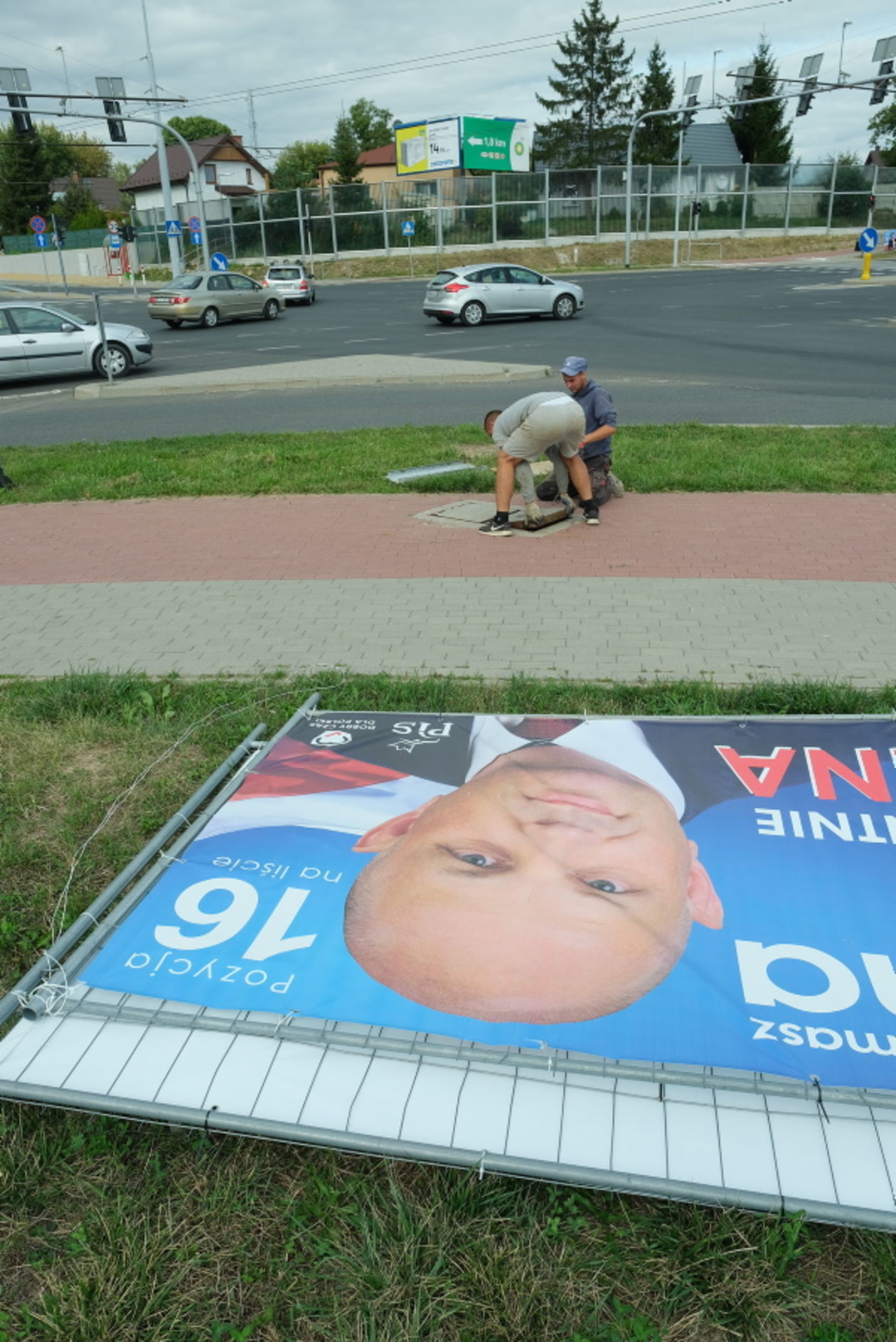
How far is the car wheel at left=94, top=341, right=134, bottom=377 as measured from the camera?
19.0m

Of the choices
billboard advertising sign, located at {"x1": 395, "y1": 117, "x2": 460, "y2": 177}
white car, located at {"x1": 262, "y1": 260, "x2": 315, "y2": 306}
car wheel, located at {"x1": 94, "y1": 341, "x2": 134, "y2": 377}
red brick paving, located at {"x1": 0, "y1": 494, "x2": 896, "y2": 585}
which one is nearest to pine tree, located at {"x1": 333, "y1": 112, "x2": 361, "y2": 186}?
billboard advertising sign, located at {"x1": 395, "y1": 117, "x2": 460, "y2": 177}

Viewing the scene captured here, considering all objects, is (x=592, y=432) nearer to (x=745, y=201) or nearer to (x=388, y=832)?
(x=388, y=832)

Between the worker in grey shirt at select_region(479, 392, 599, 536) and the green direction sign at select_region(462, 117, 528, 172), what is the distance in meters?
52.9

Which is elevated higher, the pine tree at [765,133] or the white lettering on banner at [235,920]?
the pine tree at [765,133]

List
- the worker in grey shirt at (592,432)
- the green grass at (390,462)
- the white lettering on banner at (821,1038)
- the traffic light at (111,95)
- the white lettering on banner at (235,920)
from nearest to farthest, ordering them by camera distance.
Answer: the white lettering on banner at (821,1038)
the white lettering on banner at (235,920)
the worker in grey shirt at (592,432)
the green grass at (390,462)
the traffic light at (111,95)

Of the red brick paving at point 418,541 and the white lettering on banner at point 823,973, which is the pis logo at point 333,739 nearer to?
the white lettering on banner at point 823,973

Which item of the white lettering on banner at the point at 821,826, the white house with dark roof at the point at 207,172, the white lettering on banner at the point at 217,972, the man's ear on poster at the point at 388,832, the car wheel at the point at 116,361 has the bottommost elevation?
the car wheel at the point at 116,361

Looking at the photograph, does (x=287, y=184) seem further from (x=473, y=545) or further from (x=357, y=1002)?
(x=357, y=1002)

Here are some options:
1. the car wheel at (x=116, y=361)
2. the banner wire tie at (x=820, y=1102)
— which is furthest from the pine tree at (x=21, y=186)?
the banner wire tie at (x=820, y=1102)

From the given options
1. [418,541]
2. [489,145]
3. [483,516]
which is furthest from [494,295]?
[489,145]

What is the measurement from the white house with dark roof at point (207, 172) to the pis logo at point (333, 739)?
8001 cm

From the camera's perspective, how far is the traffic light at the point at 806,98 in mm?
35438

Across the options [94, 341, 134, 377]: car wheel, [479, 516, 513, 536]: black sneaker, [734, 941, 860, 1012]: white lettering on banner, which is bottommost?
[94, 341, 134, 377]: car wheel

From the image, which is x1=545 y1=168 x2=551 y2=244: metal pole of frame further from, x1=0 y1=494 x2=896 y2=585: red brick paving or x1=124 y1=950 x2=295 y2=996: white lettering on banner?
x1=124 y1=950 x2=295 y2=996: white lettering on banner
